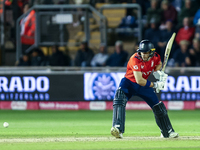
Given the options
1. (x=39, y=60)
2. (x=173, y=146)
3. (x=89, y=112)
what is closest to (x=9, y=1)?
(x=39, y=60)

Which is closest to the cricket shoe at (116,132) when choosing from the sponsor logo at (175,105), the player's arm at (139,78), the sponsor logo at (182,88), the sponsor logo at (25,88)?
the player's arm at (139,78)

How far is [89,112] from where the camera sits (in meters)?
14.5

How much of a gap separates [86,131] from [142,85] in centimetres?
227

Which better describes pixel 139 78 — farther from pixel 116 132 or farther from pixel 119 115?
pixel 116 132

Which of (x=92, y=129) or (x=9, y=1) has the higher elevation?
(x=9, y=1)

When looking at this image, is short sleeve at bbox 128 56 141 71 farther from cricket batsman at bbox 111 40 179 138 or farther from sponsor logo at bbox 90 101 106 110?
sponsor logo at bbox 90 101 106 110

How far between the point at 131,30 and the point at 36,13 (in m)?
3.64

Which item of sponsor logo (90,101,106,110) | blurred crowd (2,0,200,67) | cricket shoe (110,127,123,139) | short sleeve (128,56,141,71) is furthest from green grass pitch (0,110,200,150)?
blurred crowd (2,0,200,67)

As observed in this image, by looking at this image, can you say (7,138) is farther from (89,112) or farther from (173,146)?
(89,112)

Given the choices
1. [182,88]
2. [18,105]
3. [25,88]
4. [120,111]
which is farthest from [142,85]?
[18,105]

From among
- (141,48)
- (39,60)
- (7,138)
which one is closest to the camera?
(141,48)

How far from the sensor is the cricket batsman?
821 centimetres

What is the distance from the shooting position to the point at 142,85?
27.0 feet

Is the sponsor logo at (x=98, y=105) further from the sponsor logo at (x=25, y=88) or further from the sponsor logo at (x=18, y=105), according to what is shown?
the sponsor logo at (x=18, y=105)
